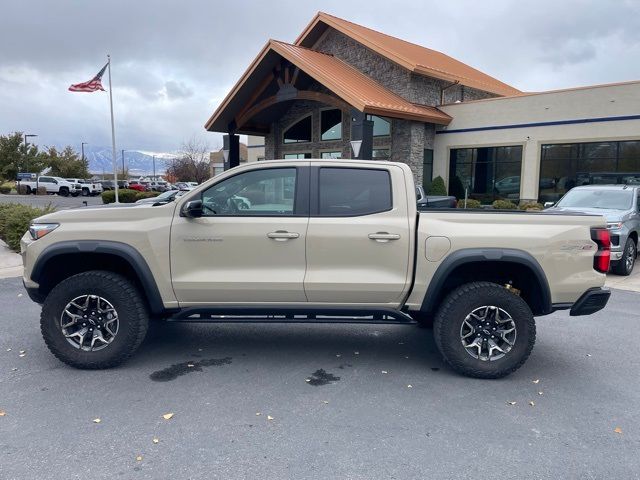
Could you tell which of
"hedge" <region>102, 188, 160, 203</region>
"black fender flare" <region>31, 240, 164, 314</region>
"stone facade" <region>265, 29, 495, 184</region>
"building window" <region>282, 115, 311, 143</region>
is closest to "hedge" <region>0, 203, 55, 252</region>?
"black fender flare" <region>31, 240, 164, 314</region>

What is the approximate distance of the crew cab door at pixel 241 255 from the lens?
445 cm

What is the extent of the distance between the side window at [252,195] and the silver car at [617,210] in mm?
5981

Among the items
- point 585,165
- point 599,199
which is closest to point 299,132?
point 585,165

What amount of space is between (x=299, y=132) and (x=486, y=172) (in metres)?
8.69

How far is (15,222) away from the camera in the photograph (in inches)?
424

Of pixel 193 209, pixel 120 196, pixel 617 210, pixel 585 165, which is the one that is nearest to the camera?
pixel 193 209

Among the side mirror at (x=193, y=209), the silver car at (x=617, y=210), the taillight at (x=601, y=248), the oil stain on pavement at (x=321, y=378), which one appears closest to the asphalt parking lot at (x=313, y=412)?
the oil stain on pavement at (x=321, y=378)

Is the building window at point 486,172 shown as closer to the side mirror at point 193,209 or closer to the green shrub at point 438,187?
the green shrub at point 438,187

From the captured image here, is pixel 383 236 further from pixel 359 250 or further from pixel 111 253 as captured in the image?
pixel 111 253

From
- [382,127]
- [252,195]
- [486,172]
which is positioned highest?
[382,127]

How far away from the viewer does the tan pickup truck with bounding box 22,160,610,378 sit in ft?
14.5

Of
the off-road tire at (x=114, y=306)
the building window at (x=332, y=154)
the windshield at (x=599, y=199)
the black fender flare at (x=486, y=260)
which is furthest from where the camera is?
the building window at (x=332, y=154)

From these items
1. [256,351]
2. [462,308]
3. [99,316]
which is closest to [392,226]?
[462,308]

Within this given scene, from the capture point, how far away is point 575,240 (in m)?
4.40
